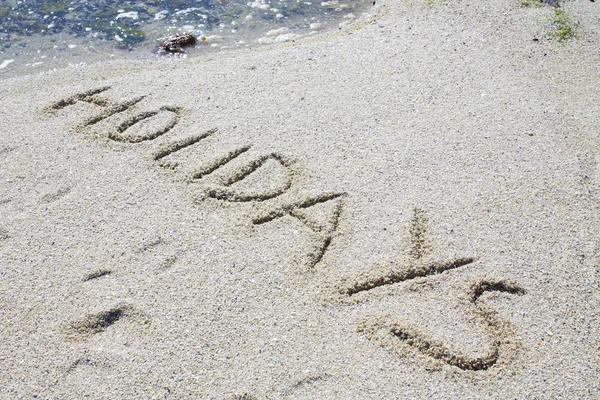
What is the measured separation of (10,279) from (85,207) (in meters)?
0.49

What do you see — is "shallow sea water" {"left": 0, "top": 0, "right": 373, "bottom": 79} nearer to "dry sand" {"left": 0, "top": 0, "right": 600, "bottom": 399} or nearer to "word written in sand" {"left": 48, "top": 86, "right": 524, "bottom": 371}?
"dry sand" {"left": 0, "top": 0, "right": 600, "bottom": 399}

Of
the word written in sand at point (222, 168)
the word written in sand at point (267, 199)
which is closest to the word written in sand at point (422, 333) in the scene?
the word written in sand at point (267, 199)

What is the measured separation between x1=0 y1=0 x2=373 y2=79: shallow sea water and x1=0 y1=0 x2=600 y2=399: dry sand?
0.69m

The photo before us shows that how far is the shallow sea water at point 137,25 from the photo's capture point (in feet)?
14.9

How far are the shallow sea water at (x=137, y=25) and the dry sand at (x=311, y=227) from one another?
2.26ft

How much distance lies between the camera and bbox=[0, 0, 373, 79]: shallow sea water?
453 cm

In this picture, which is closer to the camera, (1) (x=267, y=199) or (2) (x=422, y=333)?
(2) (x=422, y=333)

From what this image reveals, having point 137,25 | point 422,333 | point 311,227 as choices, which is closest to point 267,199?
point 311,227

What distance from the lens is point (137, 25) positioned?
4.92 m

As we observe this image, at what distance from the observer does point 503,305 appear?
2.21 metres

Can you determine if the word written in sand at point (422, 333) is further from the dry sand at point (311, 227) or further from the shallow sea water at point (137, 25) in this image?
the shallow sea water at point (137, 25)

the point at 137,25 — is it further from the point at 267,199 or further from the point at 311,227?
the point at 311,227

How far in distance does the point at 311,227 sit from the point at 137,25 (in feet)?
10.4

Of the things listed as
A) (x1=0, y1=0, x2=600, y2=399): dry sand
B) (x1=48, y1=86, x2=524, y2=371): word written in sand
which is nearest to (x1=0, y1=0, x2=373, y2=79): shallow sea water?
(x1=0, y1=0, x2=600, y2=399): dry sand
